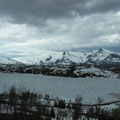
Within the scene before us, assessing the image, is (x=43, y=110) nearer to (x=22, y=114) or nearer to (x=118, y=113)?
(x=22, y=114)

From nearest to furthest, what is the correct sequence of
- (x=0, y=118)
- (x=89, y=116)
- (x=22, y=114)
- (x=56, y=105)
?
(x=0, y=118) < (x=22, y=114) < (x=89, y=116) < (x=56, y=105)

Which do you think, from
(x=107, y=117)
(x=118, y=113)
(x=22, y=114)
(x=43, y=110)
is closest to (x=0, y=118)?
(x=22, y=114)

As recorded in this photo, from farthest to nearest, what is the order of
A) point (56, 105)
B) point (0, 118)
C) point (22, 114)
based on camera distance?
1. point (56, 105)
2. point (22, 114)
3. point (0, 118)

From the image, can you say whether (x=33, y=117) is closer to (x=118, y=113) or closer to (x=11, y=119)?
(x=11, y=119)

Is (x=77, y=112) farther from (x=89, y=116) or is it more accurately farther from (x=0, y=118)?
(x=0, y=118)

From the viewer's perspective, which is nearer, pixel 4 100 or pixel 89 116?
pixel 89 116

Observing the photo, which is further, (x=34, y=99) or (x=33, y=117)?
(x=34, y=99)

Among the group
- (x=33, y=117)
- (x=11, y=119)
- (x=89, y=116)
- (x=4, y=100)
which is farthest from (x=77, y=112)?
(x=4, y=100)

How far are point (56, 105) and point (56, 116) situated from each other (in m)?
8.94

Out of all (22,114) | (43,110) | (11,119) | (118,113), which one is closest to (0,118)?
(11,119)

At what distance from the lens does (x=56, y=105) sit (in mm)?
47656

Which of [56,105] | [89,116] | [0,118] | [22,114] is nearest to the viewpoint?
[0,118]

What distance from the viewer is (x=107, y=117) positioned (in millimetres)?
38125

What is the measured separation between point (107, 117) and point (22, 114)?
51.1ft
